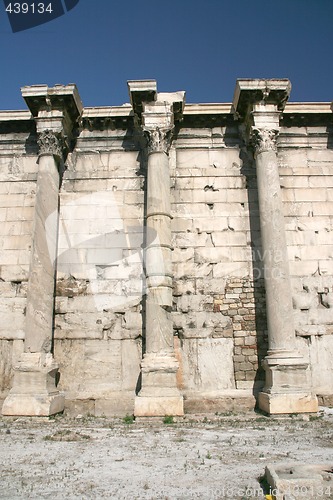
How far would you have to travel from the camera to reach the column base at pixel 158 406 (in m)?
7.69

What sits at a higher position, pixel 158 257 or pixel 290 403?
pixel 158 257

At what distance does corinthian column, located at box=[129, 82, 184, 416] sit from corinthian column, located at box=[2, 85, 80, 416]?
1751 mm

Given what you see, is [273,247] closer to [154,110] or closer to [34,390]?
[154,110]

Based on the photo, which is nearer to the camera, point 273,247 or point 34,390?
point 34,390

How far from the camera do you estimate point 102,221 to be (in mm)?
10078

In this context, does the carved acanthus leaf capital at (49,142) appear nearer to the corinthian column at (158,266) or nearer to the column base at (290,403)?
the corinthian column at (158,266)

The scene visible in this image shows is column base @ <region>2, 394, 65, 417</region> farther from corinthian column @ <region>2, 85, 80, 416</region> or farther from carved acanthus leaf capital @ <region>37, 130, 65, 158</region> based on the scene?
carved acanthus leaf capital @ <region>37, 130, 65, 158</region>

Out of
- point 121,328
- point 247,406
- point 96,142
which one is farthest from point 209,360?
point 96,142

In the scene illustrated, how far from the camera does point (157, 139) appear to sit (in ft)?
31.9

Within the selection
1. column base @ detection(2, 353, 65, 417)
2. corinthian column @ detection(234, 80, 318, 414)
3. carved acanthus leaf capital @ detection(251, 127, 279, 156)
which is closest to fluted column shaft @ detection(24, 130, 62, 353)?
column base @ detection(2, 353, 65, 417)

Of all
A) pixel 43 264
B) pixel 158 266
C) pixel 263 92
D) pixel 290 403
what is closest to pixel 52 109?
pixel 43 264

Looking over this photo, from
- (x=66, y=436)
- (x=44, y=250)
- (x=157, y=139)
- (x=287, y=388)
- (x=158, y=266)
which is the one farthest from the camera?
(x=157, y=139)

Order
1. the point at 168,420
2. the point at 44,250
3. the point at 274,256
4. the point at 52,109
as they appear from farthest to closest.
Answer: the point at 52,109 → the point at 44,250 → the point at 274,256 → the point at 168,420

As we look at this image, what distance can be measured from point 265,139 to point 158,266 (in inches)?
155
